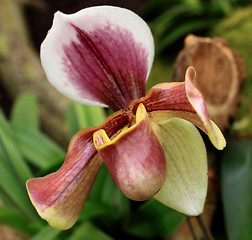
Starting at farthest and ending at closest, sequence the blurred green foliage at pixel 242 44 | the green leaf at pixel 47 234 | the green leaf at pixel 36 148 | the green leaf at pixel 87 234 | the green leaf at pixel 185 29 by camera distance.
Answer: the green leaf at pixel 185 29 < the blurred green foliage at pixel 242 44 < the green leaf at pixel 36 148 < the green leaf at pixel 87 234 < the green leaf at pixel 47 234

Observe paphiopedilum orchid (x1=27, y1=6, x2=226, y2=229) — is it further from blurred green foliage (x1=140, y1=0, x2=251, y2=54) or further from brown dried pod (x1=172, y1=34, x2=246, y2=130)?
blurred green foliage (x1=140, y1=0, x2=251, y2=54)

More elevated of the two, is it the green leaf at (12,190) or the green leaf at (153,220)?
the green leaf at (12,190)

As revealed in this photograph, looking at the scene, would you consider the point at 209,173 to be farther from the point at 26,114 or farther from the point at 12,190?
the point at 26,114

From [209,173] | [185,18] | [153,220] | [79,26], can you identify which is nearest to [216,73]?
[209,173]

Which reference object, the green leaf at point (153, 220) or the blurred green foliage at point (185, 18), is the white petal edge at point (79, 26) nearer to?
the green leaf at point (153, 220)

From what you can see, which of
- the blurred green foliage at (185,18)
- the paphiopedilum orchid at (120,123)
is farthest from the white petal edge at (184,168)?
the blurred green foliage at (185,18)
